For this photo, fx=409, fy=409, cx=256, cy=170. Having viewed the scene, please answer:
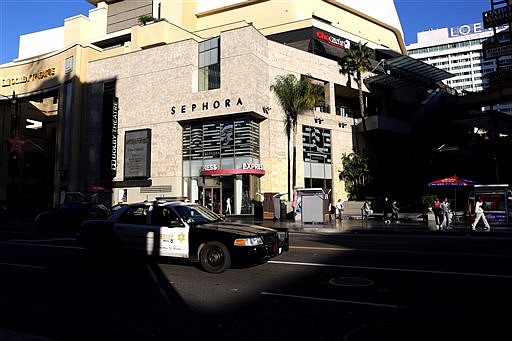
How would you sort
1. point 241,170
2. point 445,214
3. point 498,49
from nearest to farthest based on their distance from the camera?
1. point 445,214
2. point 241,170
3. point 498,49

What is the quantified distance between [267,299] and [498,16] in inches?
1559

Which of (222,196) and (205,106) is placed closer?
(222,196)

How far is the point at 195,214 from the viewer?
9680 millimetres

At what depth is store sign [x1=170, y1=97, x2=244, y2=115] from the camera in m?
32.4

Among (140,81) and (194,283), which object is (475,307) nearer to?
(194,283)

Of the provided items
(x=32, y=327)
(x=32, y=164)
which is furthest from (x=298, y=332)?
(x=32, y=164)

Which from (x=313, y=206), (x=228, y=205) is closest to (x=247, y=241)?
(x=313, y=206)

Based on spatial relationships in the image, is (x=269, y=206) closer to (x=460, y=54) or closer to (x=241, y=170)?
(x=241, y=170)

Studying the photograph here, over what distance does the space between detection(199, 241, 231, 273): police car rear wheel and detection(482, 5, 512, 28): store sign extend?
3801 cm

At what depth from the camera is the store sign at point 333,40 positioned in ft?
139

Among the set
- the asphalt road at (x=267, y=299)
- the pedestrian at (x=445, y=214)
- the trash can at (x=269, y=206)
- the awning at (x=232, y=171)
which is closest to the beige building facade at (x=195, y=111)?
the awning at (x=232, y=171)

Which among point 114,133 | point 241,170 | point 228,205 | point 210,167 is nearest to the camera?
point 241,170

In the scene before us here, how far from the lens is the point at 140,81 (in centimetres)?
3775

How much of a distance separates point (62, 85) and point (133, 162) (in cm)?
1409
